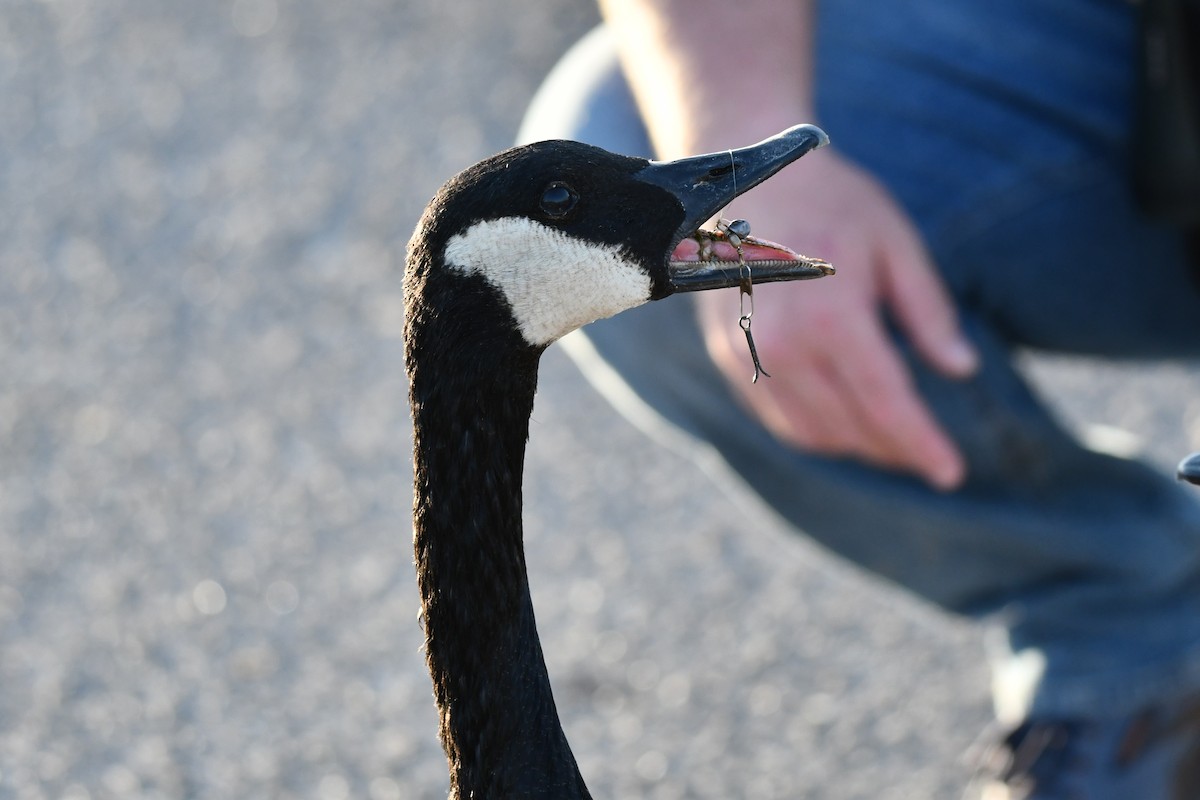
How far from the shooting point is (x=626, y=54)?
1.97 m

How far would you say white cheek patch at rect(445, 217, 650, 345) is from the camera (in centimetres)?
116

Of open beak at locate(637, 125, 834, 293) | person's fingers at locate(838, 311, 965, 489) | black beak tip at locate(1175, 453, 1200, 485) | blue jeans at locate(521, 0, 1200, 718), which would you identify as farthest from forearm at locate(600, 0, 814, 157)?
black beak tip at locate(1175, 453, 1200, 485)

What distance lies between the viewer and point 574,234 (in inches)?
46.9

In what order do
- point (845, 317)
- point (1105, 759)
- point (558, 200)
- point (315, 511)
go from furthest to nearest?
point (315, 511), point (1105, 759), point (845, 317), point (558, 200)

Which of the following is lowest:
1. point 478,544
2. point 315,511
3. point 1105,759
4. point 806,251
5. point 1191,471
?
point 1105,759

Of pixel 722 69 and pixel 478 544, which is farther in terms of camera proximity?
pixel 722 69

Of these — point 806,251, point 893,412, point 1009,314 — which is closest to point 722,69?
point 806,251

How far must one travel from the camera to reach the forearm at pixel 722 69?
1731 millimetres

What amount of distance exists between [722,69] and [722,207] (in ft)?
1.98

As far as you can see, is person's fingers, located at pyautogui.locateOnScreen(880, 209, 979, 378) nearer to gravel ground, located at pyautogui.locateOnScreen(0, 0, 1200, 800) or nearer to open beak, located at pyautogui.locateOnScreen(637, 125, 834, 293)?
open beak, located at pyautogui.locateOnScreen(637, 125, 834, 293)

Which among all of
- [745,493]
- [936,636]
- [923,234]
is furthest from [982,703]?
[923,234]

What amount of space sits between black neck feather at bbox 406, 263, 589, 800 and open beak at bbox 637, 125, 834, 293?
0.14 m

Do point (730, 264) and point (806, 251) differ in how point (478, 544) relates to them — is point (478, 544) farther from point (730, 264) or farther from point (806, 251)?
point (806, 251)

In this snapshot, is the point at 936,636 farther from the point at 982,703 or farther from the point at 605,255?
the point at 605,255
